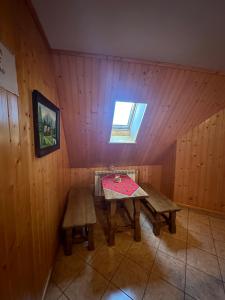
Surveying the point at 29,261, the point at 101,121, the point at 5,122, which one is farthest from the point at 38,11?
the point at 29,261

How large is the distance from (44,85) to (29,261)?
1.42 meters

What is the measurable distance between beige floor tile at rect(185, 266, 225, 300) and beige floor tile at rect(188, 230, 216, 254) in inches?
17.0

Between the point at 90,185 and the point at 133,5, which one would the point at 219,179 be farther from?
the point at 133,5

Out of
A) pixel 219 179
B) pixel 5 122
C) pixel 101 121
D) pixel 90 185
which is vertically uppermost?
pixel 101 121

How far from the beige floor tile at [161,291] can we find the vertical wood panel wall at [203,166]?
171 cm

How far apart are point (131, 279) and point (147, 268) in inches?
9.5

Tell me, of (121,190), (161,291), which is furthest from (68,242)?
(161,291)

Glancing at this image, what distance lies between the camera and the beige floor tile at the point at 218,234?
7.01 feet

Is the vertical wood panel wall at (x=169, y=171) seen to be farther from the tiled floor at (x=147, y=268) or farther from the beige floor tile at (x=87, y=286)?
the beige floor tile at (x=87, y=286)

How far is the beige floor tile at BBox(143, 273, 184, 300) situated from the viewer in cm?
137

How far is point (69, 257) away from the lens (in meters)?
1.81

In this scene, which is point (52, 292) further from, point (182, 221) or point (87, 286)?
point (182, 221)

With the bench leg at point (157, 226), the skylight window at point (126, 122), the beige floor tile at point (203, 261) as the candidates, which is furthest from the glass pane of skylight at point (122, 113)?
the beige floor tile at point (203, 261)

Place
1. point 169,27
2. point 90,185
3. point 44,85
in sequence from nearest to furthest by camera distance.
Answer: point 169,27 → point 44,85 → point 90,185
